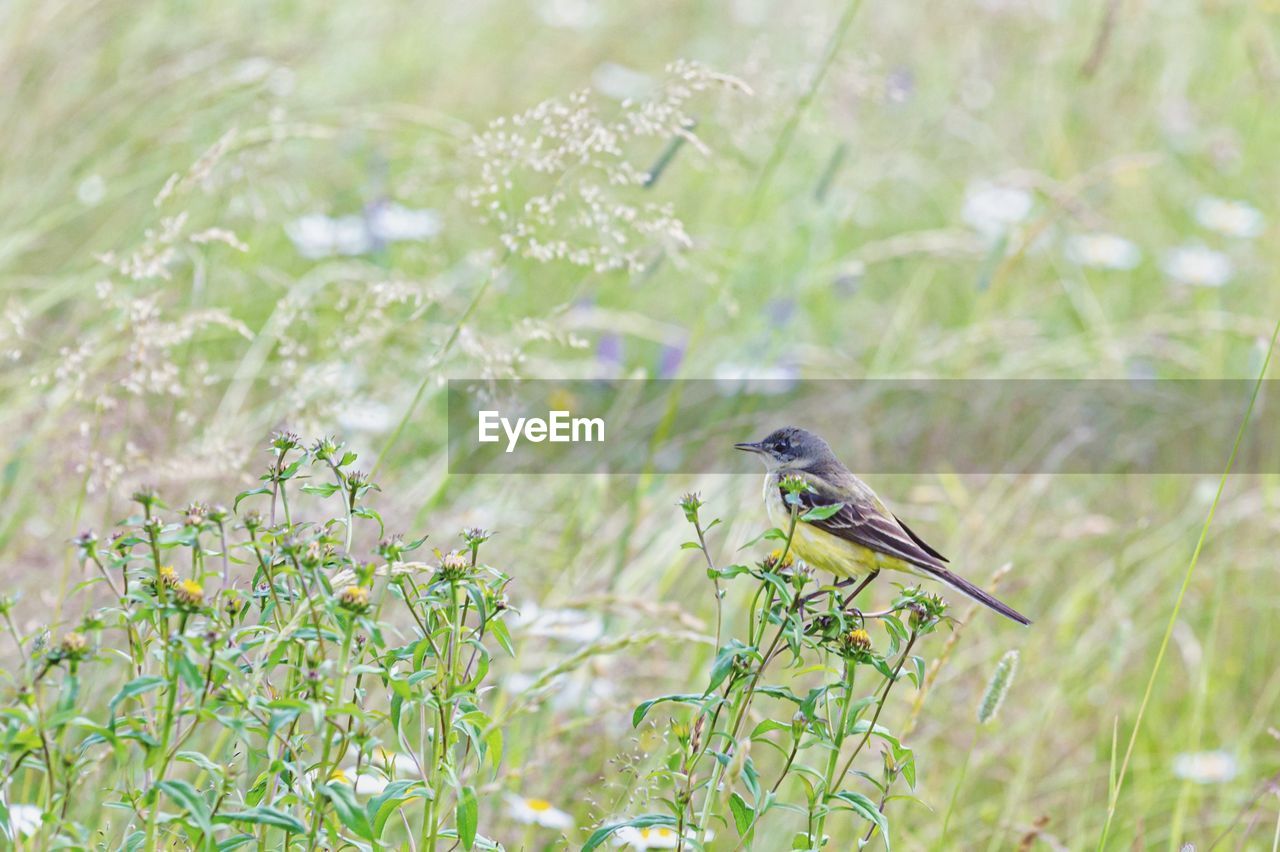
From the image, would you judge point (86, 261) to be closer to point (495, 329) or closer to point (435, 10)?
point (495, 329)

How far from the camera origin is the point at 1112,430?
5.59 meters

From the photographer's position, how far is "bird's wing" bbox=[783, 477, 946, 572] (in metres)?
2.78

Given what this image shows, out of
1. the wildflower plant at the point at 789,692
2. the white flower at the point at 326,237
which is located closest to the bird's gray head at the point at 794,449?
the wildflower plant at the point at 789,692

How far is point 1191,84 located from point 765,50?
513 centimetres

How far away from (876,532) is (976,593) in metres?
0.35

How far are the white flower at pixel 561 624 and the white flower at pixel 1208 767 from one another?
4.82ft

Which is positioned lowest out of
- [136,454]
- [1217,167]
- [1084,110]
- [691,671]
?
[691,671]

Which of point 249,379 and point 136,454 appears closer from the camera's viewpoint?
point 136,454

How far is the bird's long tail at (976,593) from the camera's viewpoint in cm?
234

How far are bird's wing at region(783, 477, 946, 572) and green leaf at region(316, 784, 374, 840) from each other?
137cm

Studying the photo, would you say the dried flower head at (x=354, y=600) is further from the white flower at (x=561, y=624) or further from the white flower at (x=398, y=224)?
the white flower at (x=398, y=224)

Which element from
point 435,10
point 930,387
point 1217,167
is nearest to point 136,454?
point 930,387

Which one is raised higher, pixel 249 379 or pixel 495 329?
pixel 495 329

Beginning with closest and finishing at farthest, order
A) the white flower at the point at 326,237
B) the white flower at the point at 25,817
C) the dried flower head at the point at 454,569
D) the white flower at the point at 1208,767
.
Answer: the dried flower head at the point at 454,569, the white flower at the point at 25,817, the white flower at the point at 1208,767, the white flower at the point at 326,237
